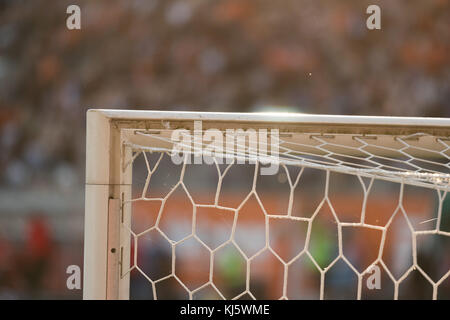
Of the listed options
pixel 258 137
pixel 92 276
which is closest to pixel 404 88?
pixel 258 137

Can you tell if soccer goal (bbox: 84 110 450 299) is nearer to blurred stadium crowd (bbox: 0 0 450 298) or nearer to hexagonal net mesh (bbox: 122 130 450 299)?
hexagonal net mesh (bbox: 122 130 450 299)

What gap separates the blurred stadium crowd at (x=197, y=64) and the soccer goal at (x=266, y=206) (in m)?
0.33

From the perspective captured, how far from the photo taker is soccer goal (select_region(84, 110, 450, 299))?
50cm

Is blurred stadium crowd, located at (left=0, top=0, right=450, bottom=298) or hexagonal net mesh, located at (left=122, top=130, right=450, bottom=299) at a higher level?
blurred stadium crowd, located at (left=0, top=0, right=450, bottom=298)

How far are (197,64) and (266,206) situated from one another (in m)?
0.64

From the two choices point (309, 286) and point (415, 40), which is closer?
point (309, 286)

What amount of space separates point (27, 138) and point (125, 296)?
1553 millimetres

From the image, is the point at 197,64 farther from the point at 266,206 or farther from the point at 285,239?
the point at 285,239

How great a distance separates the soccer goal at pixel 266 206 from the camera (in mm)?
500

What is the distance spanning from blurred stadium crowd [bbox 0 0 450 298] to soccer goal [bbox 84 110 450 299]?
13.2 inches

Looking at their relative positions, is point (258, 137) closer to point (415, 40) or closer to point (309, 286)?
point (309, 286)

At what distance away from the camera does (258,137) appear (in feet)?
1.70

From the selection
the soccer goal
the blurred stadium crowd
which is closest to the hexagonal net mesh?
the soccer goal

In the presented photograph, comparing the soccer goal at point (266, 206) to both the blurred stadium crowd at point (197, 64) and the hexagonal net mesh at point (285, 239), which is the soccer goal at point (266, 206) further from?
the blurred stadium crowd at point (197, 64)
